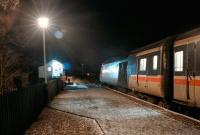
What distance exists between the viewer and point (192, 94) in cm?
1181

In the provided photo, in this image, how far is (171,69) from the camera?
14.7 meters

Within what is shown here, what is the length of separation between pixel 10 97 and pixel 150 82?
9297 millimetres

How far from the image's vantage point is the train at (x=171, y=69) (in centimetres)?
1177

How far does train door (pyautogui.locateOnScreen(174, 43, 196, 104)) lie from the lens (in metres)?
11.9

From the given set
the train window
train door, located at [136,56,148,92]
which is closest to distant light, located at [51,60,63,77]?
train door, located at [136,56,148,92]

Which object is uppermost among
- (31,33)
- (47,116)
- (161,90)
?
(31,33)

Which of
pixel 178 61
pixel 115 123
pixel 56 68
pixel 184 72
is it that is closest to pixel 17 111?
pixel 115 123

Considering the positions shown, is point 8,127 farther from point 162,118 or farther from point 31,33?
point 31,33

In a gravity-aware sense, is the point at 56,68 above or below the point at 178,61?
above

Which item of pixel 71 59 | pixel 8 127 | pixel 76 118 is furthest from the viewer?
pixel 71 59

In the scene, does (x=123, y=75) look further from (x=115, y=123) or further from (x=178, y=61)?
(x=115, y=123)

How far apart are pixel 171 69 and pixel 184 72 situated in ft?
7.16

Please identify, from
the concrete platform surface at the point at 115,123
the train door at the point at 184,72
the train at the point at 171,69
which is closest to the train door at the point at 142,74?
the train at the point at 171,69

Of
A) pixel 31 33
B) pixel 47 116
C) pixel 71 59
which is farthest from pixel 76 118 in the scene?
pixel 71 59
